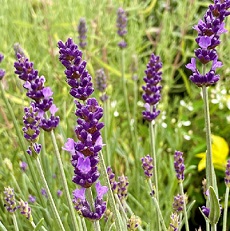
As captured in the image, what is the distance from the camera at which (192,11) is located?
8.29 ft

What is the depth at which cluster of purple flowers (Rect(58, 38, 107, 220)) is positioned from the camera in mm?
793

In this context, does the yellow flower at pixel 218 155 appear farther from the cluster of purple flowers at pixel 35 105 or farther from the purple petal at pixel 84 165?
the purple petal at pixel 84 165

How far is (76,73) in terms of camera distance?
870 mm

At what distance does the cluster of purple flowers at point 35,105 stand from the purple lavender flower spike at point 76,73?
12 centimetres

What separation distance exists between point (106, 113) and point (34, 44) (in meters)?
1.13

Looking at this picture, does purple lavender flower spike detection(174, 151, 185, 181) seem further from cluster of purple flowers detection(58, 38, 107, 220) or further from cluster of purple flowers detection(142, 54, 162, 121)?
cluster of purple flowers detection(58, 38, 107, 220)

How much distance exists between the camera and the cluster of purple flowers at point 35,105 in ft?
3.22

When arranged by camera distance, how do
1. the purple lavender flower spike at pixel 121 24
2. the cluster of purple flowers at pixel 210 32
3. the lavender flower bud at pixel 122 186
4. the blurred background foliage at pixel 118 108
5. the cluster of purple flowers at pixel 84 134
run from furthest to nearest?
the purple lavender flower spike at pixel 121 24
the blurred background foliage at pixel 118 108
the lavender flower bud at pixel 122 186
the cluster of purple flowers at pixel 210 32
the cluster of purple flowers at pixel 84 134

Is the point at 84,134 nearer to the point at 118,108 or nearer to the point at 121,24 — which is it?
the point at 121,24

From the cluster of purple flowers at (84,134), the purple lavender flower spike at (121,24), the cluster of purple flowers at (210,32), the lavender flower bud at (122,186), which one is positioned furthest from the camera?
the purple lavender flower spike at (121,24)

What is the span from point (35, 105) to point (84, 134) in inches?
9.5

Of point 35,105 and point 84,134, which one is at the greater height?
point 35,105

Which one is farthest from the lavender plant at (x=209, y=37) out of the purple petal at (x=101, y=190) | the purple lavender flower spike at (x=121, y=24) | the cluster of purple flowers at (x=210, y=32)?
the purple lavender flower spike at (x=121, y=24)

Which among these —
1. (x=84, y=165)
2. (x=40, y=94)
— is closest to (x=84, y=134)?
(x=84, y=165)
